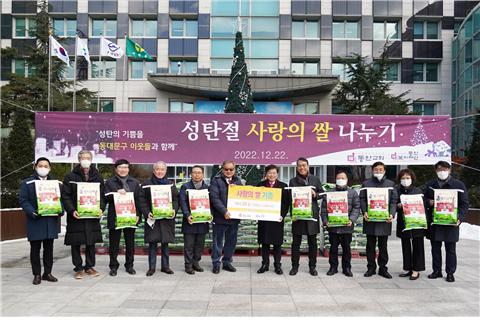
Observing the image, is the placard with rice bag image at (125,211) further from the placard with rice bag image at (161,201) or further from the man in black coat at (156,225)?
the placard with rice bag image at (161,201)

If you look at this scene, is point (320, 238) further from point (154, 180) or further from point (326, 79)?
point (326, 79)

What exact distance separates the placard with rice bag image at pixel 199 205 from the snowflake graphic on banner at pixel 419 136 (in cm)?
473

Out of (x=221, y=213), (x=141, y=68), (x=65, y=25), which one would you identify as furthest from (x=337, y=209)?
(x=65, y=25)

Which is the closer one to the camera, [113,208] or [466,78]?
[113,208]

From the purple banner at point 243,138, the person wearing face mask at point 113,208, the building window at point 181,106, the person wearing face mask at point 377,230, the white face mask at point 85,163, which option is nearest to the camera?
the white face mask at point 85,163

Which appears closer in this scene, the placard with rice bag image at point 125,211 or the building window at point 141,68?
the placard with rice bag image at point 125,211

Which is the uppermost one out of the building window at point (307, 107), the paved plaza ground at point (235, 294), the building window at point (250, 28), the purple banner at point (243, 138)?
the building window at point (250, 28)

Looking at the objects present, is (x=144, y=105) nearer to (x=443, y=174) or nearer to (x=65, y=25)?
(x=65, y=25)

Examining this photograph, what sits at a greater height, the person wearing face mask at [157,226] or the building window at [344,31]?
the building window at [344,31]

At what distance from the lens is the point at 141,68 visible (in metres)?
32.6

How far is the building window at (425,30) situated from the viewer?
3291 centimetres

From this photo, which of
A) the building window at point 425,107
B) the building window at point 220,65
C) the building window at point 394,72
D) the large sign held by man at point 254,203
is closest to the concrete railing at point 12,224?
the large sign held by man at point 254,203

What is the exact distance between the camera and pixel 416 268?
7.09m

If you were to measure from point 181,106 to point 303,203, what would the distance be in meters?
25.6
